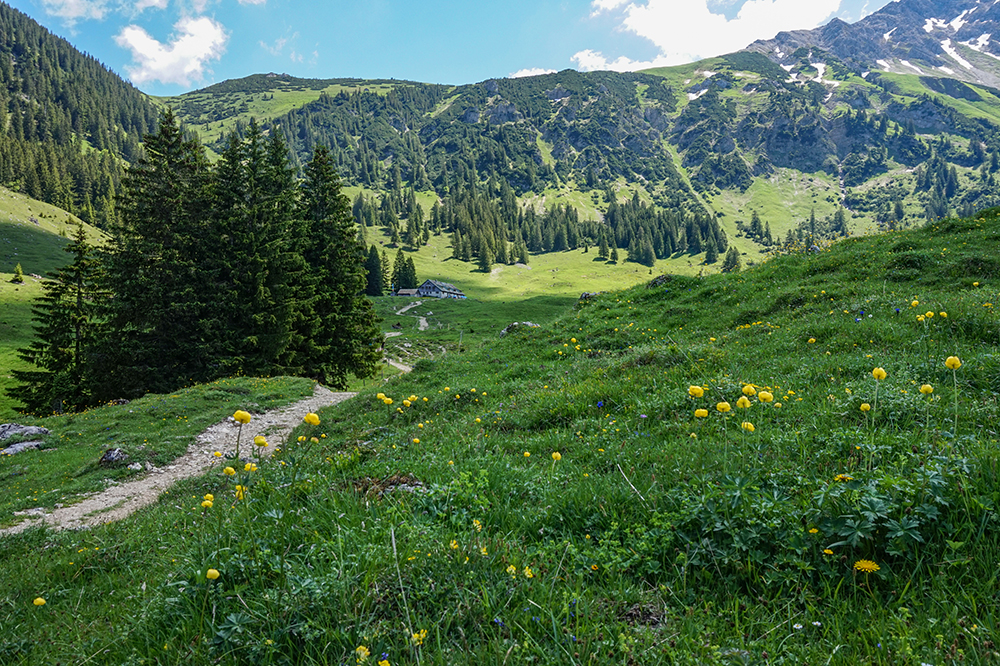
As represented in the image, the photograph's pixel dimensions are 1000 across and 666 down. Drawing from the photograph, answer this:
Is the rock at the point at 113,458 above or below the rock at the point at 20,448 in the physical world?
above

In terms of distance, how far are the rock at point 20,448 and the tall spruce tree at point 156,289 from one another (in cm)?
1030

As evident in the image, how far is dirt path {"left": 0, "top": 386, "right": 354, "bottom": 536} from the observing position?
10586mm

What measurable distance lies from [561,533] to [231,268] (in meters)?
32.3

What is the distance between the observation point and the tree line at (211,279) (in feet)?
92.2

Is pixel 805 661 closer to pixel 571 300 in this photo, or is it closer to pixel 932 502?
pixel 932 502

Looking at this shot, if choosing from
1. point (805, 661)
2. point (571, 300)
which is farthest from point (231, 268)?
point (571, 300)

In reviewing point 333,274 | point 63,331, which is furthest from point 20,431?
point 63,331

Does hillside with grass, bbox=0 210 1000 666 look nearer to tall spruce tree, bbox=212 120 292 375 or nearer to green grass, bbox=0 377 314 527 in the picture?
green grass, bbox=0 377 314 527

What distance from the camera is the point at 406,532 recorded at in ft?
10.1

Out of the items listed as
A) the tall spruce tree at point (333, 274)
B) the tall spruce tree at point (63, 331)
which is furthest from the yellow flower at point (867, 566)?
the tall spruce tree at point (63, 331)

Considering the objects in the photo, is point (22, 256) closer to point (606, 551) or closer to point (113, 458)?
point (113, 458)

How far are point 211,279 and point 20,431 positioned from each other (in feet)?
41.8

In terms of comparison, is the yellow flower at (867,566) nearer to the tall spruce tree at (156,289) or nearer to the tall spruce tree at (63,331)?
the tall spruce tree at (156,289)

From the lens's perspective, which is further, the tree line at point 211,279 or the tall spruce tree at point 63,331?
the tall spruce tree at point 63,331
